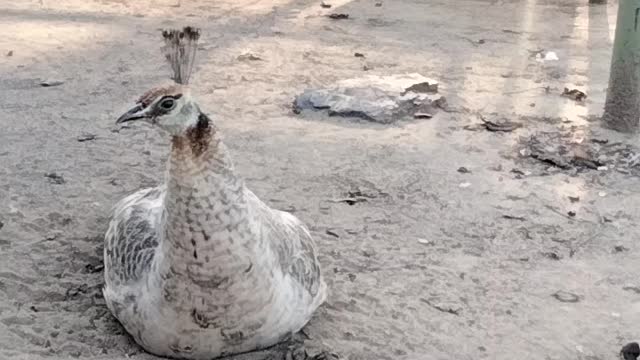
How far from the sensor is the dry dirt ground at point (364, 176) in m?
3.09

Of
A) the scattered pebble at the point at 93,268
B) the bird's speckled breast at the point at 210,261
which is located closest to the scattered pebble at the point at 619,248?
the bird's speckled breast at the point at 210,261

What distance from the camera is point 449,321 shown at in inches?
123

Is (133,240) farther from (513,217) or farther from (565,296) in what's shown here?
(513,217)

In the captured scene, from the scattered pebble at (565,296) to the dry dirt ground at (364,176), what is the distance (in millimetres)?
10

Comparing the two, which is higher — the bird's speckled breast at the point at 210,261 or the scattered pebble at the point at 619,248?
the bird's speckled breast at the point at 210,261

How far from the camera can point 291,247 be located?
2.92 meters

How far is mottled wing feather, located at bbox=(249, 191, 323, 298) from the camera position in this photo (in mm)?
2787

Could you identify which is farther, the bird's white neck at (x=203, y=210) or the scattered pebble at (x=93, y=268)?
the scattered pebble at (x=93, y=268)

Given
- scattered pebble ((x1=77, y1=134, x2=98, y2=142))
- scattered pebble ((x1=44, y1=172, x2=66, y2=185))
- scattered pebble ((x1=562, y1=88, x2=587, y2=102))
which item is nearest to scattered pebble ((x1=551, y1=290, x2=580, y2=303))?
scattered pebble ((x1=44, y1=172, x2=66, y2=185))

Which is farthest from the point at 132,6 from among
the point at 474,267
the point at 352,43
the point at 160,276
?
the point at 160,276

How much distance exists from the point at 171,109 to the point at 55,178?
1.91m

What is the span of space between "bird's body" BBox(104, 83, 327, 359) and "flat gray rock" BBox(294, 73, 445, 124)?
2037 millimetres

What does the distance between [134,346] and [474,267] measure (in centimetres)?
129

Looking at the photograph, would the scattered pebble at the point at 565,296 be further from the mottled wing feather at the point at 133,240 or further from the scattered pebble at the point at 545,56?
the scattered pebble at the point at 545,56
